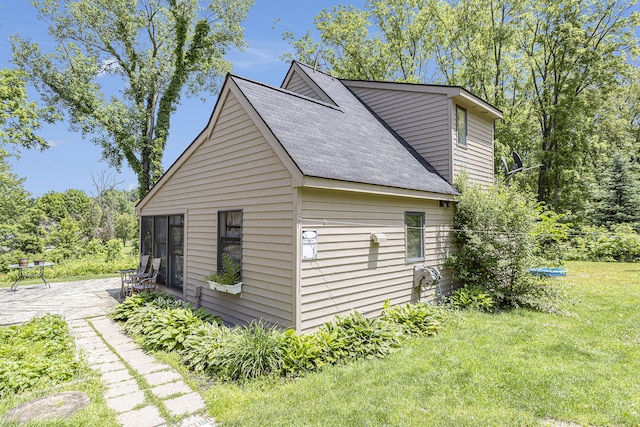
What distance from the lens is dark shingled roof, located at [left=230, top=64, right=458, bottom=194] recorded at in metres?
5.39

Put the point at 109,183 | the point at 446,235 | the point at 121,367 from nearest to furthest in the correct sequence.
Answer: the point at 121,367 < the point at 446,235 < the point at 109,183

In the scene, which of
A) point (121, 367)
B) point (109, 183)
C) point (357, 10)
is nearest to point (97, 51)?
point (109, 183)

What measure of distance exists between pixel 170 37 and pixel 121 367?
1960 cm

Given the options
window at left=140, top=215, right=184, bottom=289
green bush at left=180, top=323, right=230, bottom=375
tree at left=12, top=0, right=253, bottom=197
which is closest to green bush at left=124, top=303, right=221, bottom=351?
green bush at left=180, top=323, right=230, bottom=375

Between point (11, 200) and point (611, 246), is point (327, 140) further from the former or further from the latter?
point (11, 200)

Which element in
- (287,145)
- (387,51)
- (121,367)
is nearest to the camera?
(121,367)

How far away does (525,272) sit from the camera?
25.1ft

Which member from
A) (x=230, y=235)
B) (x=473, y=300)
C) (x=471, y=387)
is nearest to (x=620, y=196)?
(x=473, y=300)

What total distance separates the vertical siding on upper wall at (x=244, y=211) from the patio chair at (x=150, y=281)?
1.75 meters

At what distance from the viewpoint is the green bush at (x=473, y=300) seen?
7.36 m

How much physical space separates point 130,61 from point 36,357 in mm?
18692

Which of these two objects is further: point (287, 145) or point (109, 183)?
point (109, 183)

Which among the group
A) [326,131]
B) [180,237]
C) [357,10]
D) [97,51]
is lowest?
[180,237]

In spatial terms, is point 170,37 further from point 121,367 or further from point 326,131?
point 121,367
